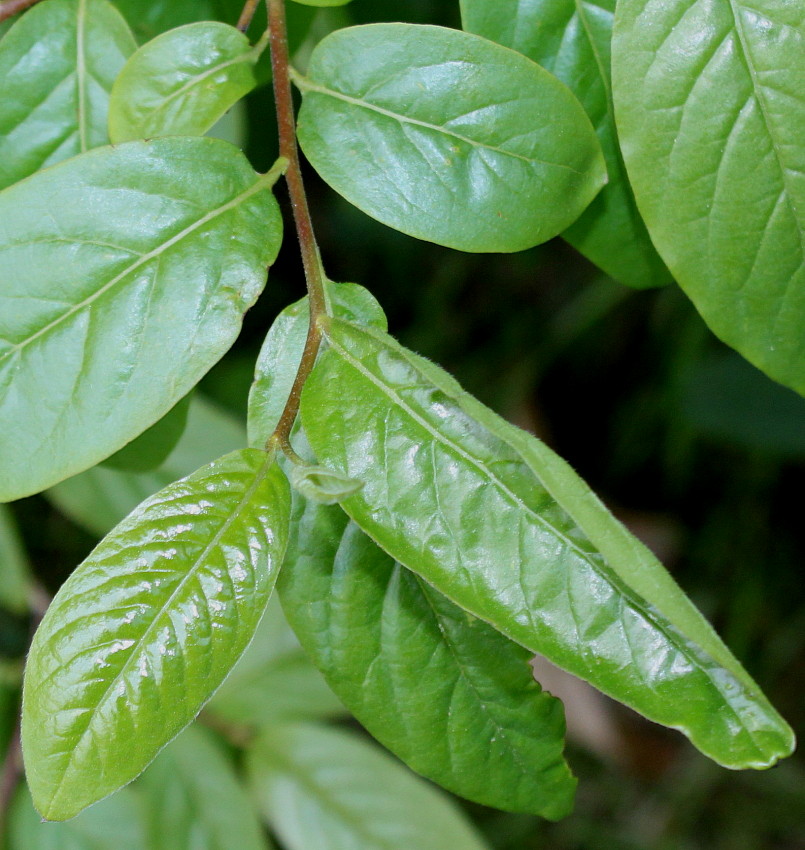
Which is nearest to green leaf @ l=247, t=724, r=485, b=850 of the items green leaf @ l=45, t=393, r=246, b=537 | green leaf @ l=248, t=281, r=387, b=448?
green leaf @ l=45, t=393, r=246, b=537

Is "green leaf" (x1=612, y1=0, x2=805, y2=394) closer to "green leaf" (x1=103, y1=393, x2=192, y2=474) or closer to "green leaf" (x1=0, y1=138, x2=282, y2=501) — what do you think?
"green leaf" (x1=0, y1=138, x2=282, y2=501)

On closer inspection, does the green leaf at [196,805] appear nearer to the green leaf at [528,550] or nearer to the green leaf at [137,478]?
the green leaf at [137,478]

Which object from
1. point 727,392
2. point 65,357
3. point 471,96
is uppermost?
point 471,96

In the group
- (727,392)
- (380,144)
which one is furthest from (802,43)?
(727,392)

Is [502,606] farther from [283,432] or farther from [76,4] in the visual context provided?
[76,4]

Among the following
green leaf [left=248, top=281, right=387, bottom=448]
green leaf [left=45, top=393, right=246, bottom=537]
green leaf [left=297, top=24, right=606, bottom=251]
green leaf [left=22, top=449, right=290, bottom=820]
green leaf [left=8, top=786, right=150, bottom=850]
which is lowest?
green leaf [left=8, top=786, right=150, bottom=850]
